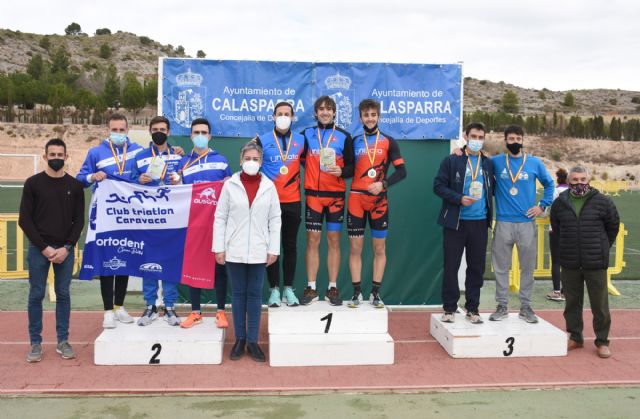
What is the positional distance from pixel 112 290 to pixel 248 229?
1529 mm

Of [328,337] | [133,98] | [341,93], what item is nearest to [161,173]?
[328,337]

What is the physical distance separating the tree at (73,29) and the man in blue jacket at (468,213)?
128 metres

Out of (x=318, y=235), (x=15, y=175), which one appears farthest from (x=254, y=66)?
(x=15, y=175)

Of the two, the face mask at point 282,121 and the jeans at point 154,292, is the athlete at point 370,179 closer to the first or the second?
the face mask at point 282,121

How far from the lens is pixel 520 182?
549 centimetres

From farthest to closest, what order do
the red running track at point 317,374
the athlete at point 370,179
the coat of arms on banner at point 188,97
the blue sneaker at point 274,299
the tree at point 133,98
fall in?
the tree at point 133,98
the coat of arms on banner at point 188,97
the athlete at point 370,179
the blue sneaker at point 274,299
the red running track at point 317,374

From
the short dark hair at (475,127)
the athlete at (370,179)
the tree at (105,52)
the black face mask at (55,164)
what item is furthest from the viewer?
the tree at (105,52)

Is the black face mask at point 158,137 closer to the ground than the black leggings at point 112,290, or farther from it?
farther from it

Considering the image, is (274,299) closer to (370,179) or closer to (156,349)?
(156,349)

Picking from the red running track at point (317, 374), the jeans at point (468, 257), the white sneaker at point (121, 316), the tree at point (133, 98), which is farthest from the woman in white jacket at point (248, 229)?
the tree at point (133, 98)

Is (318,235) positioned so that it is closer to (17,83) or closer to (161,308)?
(161,308)

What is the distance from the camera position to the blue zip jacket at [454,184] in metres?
5.50

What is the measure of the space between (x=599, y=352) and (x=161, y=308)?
4.23m

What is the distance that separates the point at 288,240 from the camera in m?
5.43
